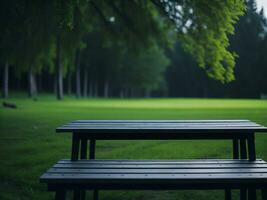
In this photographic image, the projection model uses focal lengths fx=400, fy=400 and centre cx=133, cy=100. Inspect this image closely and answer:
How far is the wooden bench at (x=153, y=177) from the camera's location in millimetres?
3178

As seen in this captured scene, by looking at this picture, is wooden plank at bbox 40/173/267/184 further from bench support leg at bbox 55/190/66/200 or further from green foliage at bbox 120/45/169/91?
green foliage at bbox 120/45/169/91

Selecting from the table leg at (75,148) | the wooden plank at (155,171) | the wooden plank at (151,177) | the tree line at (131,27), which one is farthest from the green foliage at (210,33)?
the wooden plank at (151,177)

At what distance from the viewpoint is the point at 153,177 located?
126 inches

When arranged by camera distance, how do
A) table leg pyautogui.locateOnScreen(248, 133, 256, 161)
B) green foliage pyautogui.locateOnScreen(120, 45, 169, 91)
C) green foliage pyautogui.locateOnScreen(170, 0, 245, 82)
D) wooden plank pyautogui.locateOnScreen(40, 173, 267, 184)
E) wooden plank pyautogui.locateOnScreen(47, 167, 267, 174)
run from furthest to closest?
green foliage pyautogui.locateOnScreen(120, 45, 169, 91), green foliage pyautogui.locateOnScreen(170, 0, 245, 82), table leg pyautogui.locateOnScreen(248, 133, 256, 161), wooden plank pyautogui.locateOnScreen(47, 167, 267, 174), wooden plank pyautogui.locateOnScreen(40, 173, 267, 184)

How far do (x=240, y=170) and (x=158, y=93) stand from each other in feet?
285

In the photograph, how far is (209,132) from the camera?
4234 mm

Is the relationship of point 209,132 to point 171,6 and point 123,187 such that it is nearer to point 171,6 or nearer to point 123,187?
point 123,187

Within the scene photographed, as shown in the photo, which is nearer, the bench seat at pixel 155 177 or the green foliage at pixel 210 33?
the bench seat at pixel 155 177

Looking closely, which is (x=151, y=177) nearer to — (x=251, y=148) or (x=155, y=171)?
(x=155, y=171)

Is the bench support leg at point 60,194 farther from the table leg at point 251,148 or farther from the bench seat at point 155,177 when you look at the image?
the table leg at point 251,148

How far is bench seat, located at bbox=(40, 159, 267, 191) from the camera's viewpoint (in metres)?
3.18

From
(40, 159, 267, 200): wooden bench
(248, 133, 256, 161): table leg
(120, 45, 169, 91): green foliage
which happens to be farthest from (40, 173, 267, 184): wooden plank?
(120, 45, 169, 91): green foliage

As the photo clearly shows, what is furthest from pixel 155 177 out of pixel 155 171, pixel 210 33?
pixel 210 33

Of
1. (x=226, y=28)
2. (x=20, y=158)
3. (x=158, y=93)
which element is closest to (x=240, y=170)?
(x=20, y=158)
